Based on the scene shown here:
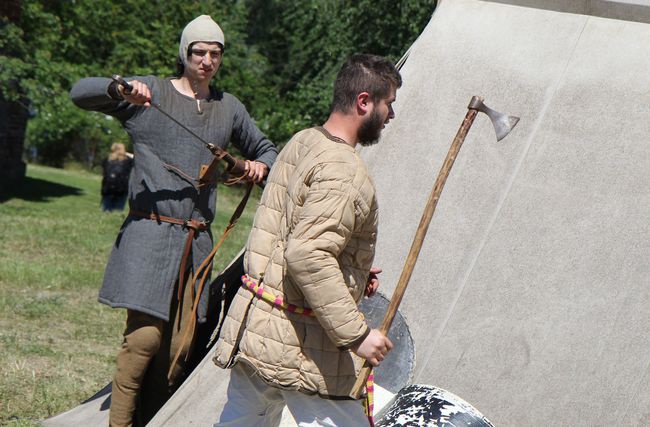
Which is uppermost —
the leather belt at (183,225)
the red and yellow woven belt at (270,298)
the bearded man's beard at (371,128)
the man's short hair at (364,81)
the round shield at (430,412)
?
the man's short hair at (364,81)

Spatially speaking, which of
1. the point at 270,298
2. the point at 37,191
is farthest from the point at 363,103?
the point at 37,191

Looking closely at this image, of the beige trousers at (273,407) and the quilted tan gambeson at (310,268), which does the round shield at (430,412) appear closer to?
the beige trousers at (273,407)

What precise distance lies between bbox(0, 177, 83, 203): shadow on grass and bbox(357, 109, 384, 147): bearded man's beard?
1419cm

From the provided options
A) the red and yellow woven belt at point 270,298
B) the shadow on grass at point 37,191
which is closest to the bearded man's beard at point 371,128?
the red and yellow woven belt at point 270,298

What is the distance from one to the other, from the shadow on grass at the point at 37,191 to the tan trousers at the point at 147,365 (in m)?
12.9

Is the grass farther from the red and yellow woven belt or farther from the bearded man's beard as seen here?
the bearded man's beard

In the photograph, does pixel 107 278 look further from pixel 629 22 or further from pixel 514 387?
pixel 629 22

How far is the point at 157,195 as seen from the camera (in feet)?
12.8

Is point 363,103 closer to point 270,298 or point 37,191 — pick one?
point 270,298

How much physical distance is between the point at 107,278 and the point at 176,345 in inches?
15.5

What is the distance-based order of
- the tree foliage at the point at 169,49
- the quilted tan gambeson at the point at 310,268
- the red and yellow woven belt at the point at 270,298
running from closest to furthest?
the quilted tan gambeson at the point at 310,268 → the red and yellow woven belt at the point at 270,298 → the tree foliage at the point at 169,49

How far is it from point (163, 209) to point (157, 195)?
0.20 feet

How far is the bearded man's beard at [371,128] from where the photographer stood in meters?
2.98

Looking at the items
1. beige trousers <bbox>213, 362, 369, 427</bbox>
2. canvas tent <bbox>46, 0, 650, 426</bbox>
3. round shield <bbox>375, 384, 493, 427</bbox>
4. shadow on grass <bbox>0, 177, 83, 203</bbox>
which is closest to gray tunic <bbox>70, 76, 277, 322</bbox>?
canvas tent <bbox>46, 0, 650, 426</bbox>
